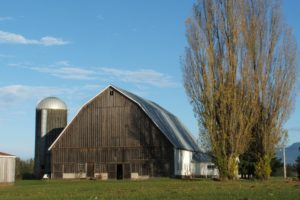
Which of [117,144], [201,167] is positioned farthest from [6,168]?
[201,167]

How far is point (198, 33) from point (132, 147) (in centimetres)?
1605

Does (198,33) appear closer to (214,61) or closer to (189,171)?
(214,61)

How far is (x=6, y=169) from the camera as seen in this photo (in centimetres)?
4134

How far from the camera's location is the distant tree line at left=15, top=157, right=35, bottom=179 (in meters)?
61.3

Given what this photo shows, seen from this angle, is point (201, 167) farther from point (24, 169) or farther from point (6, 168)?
point (6, 168)

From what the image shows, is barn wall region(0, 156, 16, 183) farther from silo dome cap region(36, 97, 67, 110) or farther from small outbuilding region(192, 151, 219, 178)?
small outbuilding region(192, 151, 219, 178)

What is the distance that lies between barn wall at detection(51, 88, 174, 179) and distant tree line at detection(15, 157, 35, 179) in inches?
408

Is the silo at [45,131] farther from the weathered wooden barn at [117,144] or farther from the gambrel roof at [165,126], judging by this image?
the gambrel roof at [165,126]

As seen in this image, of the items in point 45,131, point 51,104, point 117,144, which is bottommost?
point 117,144

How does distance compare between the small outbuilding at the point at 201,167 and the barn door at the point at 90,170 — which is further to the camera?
the small outbuilding at the point at 201,167

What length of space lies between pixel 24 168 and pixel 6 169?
23.2 meters

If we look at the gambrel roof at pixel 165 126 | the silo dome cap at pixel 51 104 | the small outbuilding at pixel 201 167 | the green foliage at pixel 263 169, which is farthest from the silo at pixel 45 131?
the green foliage at pixel 263 169

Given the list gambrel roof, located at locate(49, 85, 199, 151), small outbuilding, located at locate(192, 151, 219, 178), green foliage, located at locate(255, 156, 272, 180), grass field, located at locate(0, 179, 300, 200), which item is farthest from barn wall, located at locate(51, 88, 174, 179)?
grass field, located at locate(0, 179, 300, 200)

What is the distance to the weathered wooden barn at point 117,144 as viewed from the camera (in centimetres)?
4875
